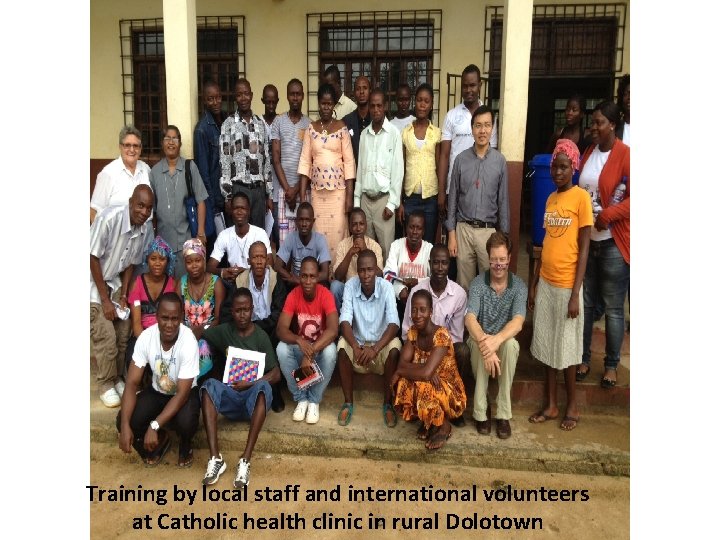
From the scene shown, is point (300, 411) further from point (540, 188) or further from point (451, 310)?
point (540, 188)

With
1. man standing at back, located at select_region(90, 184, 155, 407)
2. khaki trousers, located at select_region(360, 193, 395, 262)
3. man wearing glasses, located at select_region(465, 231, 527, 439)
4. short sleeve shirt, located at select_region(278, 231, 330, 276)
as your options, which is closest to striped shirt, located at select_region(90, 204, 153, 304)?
man standing at back, located at select_region(90, 184, 155, 407)

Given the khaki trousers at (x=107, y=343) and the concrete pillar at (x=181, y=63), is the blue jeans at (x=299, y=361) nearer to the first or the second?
the khaki trousers at (x=107, y=343)

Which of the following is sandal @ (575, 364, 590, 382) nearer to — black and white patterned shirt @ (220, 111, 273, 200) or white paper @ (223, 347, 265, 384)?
white paper @ (223, 347, 265, 384)

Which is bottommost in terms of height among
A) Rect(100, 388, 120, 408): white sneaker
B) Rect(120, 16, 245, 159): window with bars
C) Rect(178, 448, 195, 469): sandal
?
Rect(178, 448, 195, 469): sandal

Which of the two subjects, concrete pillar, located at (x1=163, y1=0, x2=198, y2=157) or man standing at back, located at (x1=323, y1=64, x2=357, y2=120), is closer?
concrete pillar, located at (x1=163, y1=0, x2=198, y2=157)

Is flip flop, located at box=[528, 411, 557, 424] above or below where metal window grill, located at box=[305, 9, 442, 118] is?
below

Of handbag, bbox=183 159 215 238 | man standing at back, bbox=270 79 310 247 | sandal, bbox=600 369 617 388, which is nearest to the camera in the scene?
sandal, bbox=600 369 617 388

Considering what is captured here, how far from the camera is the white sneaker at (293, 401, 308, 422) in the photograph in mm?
3602

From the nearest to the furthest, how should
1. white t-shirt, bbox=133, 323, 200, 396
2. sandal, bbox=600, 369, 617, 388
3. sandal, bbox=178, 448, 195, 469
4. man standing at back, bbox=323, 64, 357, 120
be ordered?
white t-shirt, bbox=133, 323, 200, 396 < sandal, bbox=178, 448, 195, 469 < sandal, bbox=600, 369, 617, 388 < man standing at back, bbox=323, 64, 357, 120

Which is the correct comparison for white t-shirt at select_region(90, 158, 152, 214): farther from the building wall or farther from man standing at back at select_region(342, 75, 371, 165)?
the building wall

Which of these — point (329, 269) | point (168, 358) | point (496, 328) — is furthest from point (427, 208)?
point (168, 358)

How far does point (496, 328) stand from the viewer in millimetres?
3543

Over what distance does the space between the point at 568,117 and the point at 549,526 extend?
331 centimetres

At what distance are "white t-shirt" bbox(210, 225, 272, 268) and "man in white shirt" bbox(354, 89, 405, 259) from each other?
2.93 feet
